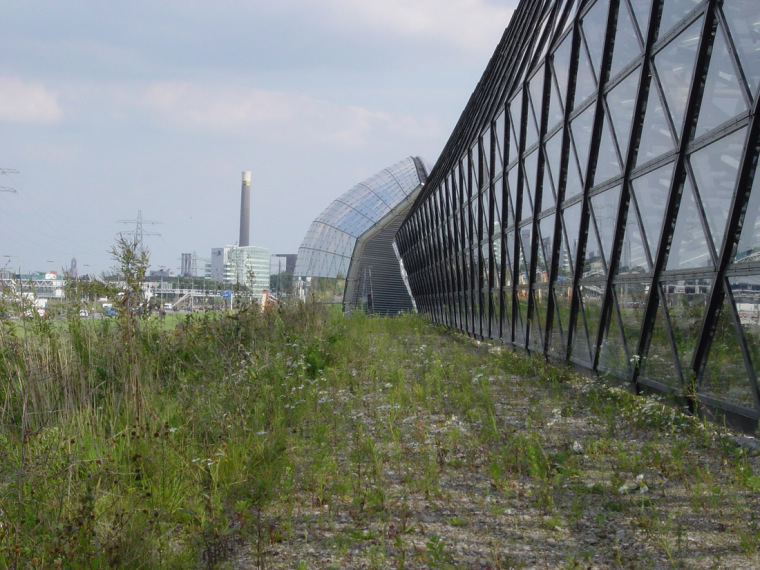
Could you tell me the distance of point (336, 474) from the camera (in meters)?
5.11

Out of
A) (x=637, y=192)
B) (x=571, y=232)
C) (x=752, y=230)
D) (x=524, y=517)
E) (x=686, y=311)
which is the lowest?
(x=524, y=517)

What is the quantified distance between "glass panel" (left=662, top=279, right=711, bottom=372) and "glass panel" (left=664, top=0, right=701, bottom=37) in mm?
2336

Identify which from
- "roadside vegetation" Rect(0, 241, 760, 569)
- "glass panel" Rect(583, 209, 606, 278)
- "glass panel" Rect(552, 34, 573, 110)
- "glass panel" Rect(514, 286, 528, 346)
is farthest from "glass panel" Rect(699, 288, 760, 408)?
"glass panel" Rect(514, 286, 528, 346)

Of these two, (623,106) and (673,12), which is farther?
(623,106)

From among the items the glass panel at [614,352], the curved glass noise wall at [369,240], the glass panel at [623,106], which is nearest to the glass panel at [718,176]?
the glass panel at [623,106]

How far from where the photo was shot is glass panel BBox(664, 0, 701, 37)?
6.10 m

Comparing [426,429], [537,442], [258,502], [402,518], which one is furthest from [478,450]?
[258,502]

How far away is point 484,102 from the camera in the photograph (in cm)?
1605

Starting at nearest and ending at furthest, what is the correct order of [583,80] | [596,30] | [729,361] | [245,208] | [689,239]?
1. [729,361]
2. [689,239]
3. [596,30]
4. [583,80]
5. [245,208]

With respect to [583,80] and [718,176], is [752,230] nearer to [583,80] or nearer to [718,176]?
[718,176]

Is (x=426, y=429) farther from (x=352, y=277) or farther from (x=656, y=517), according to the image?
(x=352, y=277)

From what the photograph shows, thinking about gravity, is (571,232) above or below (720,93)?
below

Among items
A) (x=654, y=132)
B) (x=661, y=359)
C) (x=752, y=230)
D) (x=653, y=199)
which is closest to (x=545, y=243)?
(x=653, y=199)

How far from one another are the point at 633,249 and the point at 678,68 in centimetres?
187
